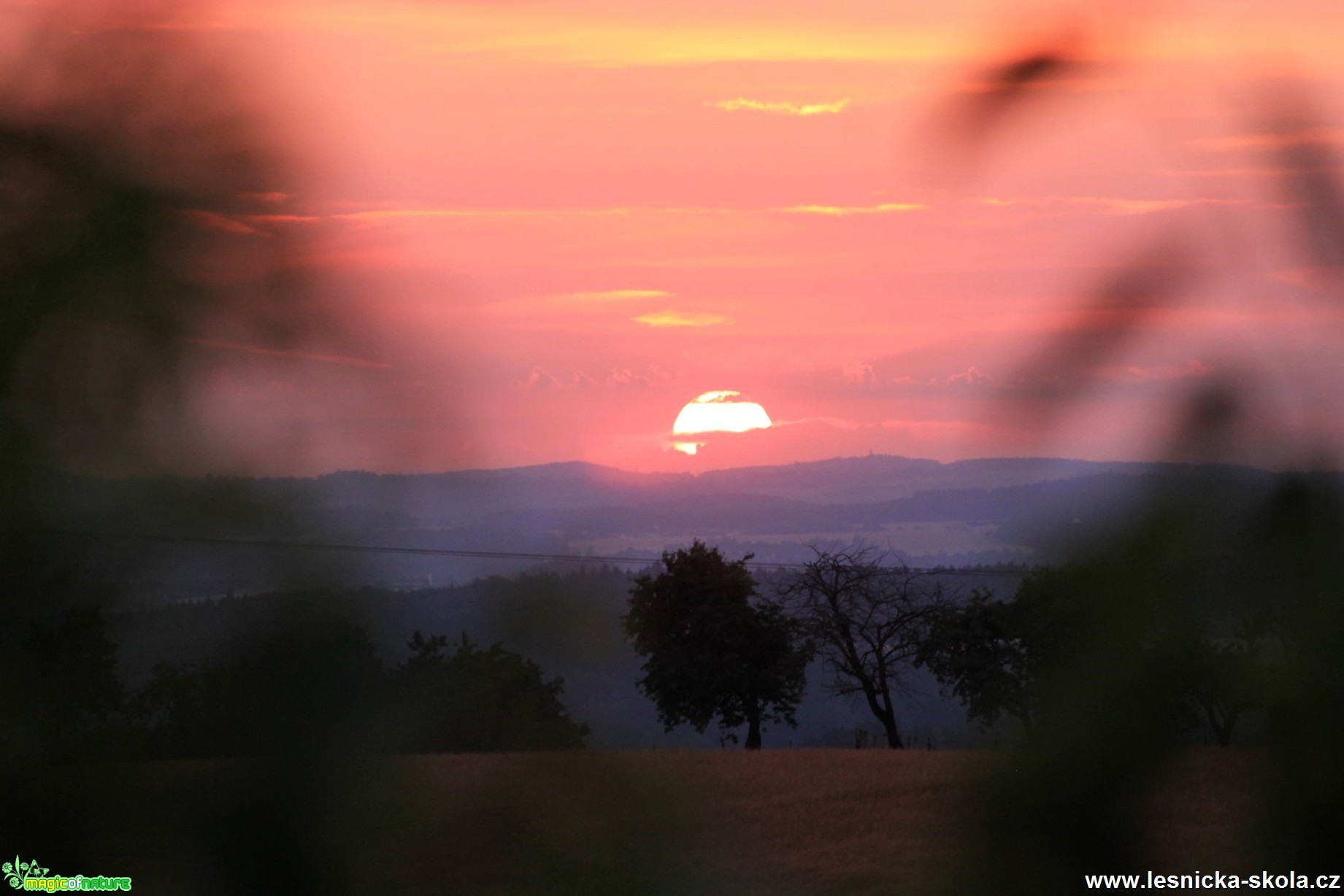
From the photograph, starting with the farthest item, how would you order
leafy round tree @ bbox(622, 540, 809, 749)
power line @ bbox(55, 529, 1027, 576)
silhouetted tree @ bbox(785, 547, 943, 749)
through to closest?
leafy round tree @ bbox(622, 540, 809, 749)
silhouetted tree @ bbox(785, 547, 943, 749)
power line @ bbox(55, 529, 1027, 576)

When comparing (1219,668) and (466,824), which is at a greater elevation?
(1219,668)

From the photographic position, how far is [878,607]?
7.18 meters

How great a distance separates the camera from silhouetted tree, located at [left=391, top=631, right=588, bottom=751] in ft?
4.26

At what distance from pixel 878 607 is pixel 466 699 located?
5.86 meters

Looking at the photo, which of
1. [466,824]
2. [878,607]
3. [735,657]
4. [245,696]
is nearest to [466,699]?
[466,824]

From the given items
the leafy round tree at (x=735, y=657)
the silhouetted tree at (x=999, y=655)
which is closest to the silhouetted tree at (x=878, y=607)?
the silhouetted tree at (x=999, y=655)

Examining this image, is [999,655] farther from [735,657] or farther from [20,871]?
[735,657]

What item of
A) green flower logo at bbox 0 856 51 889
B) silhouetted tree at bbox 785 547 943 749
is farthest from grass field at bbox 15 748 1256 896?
silhouetted tree at bbox 785 547 943 749

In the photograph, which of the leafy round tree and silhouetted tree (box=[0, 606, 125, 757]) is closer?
silhouetted tree (box=[0, 606, 125, 757])

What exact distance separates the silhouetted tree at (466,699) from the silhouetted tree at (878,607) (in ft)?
3.56

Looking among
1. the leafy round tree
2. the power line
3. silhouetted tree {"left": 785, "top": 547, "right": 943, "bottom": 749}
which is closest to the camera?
the power line

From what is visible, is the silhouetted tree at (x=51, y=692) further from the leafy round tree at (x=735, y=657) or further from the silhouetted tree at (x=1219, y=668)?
the leafy round tree at (x=735, y=657)

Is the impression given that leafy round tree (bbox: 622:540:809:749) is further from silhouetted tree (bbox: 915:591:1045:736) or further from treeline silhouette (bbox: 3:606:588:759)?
treeline silhouette (bbox: 3:606:588:759)

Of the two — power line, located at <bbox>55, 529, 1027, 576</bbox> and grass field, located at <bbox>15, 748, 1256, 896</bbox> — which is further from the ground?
power line, located at <bbox>55, 529, 1027, 576</bbox>
